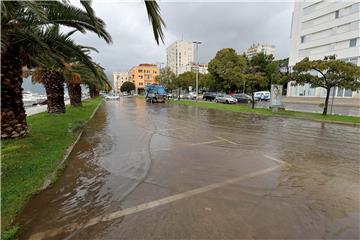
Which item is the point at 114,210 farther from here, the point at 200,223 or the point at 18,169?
the point at 18,169

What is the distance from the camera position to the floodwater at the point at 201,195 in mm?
3414

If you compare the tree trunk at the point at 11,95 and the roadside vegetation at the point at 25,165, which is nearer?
the roadside vegetation at the point at 25,165

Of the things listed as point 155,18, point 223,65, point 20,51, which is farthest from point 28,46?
point 223,65

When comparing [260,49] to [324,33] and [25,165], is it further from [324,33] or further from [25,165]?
[25,165]

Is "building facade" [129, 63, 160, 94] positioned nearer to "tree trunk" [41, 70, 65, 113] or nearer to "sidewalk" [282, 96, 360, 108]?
"sidewalk" [282, 96, 360, 108]

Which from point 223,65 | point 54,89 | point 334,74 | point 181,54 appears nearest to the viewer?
point 54,89

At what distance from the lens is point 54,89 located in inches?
613

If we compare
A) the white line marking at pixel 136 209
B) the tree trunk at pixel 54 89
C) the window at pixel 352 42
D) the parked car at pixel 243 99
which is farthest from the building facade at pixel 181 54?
the white line marking at pixel 136 209

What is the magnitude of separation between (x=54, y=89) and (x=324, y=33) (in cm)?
4334

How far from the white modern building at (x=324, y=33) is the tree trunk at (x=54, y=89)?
34186 millimetres

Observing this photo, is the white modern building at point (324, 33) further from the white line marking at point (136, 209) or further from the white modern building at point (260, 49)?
the white modern building at point (260, 49)

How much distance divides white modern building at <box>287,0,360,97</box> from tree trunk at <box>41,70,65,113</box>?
112 ft

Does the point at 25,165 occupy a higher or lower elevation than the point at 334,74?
lower

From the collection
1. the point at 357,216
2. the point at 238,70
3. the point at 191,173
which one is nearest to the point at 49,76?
the point at 191,173
